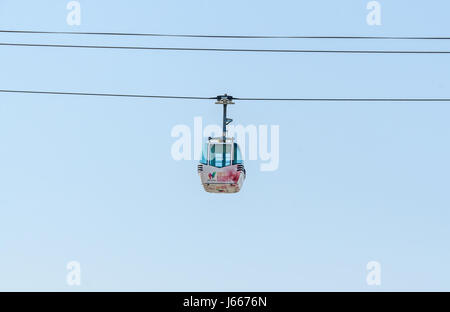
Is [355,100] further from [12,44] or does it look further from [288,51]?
[12,44]

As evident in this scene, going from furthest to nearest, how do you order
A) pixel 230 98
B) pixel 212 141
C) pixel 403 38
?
pixel 212 141, pixel 230 98, pixel 403 38

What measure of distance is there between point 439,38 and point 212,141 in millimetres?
11961

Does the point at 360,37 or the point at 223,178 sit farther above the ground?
the point at 360,37

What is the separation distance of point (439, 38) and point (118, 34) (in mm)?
11760

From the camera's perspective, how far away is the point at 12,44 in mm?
43500

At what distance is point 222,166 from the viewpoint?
47844 millimetres

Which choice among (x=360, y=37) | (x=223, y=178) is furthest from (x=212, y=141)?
(x=360, y=37)

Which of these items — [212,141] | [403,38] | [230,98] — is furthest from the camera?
[212,141]

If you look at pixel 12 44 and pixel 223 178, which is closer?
pixel 12 44

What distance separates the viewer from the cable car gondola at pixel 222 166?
156 feet

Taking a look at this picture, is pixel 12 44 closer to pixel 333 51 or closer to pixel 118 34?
pixel 118 34

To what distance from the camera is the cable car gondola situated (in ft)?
156

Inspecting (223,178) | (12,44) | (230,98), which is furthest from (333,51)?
(12,44)

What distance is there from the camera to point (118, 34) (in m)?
41.9
